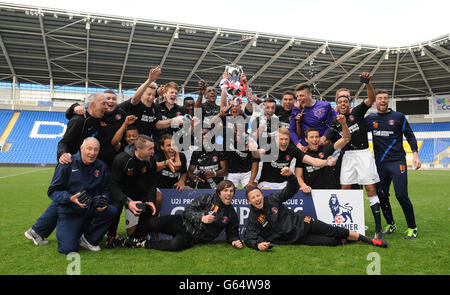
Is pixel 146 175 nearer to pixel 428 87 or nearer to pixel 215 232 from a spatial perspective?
pixel 215 232

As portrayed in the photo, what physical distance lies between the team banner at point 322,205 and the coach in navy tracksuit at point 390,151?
0.68 metres

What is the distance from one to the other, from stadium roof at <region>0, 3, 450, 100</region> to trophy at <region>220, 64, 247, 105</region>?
1645 cm

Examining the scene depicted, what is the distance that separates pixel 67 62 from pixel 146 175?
25.8 metres

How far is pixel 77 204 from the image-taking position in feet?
12.6

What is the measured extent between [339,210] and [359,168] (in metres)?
0.79

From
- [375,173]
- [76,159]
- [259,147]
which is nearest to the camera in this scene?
[76,159]

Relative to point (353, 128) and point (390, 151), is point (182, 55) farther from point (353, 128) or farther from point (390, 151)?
point (390, 151)

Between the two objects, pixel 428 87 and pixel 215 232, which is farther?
pixel 428 87

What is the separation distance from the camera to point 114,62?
26.4 metres

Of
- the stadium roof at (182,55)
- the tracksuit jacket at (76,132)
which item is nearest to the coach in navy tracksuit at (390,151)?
the tracksuit jacket at (76,132)

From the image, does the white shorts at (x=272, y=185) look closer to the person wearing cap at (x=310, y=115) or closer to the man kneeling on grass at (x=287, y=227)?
the person wearing cap at (x=310, y=115)

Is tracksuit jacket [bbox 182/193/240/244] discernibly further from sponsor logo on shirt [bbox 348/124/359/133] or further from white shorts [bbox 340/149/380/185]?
sponsor logo on shirt [bbox 348/124/359/133]
